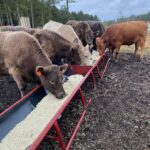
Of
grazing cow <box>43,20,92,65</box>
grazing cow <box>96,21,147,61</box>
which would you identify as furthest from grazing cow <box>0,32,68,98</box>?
grazing cow <box>96,21,147,61</box>

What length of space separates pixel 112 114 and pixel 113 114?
2 cm

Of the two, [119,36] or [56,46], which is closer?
[56,46]

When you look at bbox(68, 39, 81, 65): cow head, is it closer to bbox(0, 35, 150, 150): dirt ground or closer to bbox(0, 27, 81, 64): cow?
bbox(0, 27, 81, 64): cow

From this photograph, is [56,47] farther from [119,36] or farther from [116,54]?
[116,54]

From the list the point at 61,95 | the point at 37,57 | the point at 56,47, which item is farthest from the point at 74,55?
the point at 61,95

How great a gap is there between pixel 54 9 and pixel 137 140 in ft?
119

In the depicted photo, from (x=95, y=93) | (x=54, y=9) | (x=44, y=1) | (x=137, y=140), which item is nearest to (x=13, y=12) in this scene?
(x=44, y=1)

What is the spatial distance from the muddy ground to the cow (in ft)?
3.39

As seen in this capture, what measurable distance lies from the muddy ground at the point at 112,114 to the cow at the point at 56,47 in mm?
1033

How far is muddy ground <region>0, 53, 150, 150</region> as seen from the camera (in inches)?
163

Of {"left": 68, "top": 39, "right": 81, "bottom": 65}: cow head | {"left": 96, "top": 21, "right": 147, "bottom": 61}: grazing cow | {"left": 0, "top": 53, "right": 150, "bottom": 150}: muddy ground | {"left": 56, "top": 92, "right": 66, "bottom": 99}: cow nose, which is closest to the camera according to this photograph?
{"left": 0, "top": 53, "right": 150, "bottom": 150}: muddy ground

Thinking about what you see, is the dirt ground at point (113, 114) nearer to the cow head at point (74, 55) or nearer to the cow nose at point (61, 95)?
the cow nose at point (61, 95)

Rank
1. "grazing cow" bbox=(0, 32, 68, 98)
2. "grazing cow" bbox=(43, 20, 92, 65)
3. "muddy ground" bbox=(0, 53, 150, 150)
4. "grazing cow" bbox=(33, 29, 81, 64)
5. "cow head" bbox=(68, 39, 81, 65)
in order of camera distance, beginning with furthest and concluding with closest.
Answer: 1. "grazing cow" bbox=(43, 20, 92, 65)
2. "cow head" bbox=(68, 39, 81, 65)
3. "grazing cow" bbox=(33, 29, 81, 64)
4. "grazing cow" bbox=(0, 32, 68, 98)
5. "muddy ground" bbox=(0, 53, 150, 150)

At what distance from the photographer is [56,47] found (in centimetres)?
682
